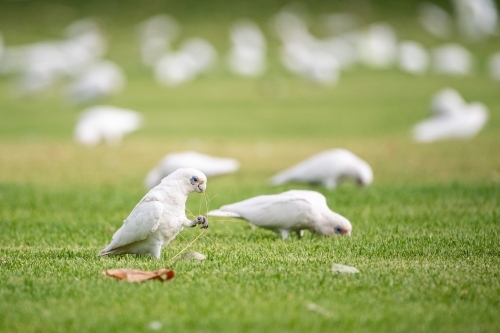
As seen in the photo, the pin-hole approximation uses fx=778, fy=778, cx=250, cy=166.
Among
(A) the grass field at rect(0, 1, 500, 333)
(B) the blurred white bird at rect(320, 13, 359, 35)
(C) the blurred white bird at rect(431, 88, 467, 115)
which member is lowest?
(A) the grass field at rect(0, 1, 500, 333)

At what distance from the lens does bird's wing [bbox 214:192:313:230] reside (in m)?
5.66

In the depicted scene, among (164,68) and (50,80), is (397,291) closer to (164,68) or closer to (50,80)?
(50,80)

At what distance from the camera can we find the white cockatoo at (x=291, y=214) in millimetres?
5664

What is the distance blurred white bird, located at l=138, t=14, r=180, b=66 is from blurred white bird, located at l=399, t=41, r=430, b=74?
9.62 m

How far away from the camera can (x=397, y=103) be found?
21234 mm

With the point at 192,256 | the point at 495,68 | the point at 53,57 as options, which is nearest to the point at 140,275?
the point at 192,256

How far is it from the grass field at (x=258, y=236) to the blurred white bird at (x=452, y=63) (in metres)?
8.34

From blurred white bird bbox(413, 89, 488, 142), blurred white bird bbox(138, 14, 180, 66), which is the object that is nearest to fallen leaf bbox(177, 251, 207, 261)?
blurred white bird bbox(413, 89, 488, 142)

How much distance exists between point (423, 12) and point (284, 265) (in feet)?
116

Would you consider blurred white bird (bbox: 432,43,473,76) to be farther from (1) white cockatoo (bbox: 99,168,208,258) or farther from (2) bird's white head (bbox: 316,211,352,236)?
(1) white cockatoo (bbox: 99,168,208,258)

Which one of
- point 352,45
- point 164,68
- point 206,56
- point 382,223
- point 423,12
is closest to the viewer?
point 382,223

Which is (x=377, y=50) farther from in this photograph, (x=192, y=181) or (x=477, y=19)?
(x=192, y=181)

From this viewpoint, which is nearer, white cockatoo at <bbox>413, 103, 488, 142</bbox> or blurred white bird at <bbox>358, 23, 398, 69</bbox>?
white cockatoo at <bbox>413, 103, 488, 142</bbox>

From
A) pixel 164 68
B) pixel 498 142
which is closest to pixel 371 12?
pixel 164 68
